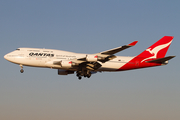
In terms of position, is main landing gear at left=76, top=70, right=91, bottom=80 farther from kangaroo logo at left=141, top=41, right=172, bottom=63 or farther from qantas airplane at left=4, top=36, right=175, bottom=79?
kangaroo logo at left=141, top=41, right=172, bottom=63

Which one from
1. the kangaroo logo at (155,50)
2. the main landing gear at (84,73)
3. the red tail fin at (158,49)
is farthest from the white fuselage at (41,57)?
the kangaroo logo at (155,50)

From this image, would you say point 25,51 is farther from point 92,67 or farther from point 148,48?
point 148,48

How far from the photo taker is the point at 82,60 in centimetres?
4116

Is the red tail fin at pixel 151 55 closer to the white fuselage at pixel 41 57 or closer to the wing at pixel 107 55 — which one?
the white fuselage at pixel 41 57

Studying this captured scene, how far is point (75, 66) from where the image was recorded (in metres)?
42.0

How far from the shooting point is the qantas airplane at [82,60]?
40675 mm

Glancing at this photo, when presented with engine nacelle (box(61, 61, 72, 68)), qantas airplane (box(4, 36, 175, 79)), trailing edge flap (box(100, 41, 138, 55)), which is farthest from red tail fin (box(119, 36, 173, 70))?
engine nacelle (box(61, 61, 72, 68))

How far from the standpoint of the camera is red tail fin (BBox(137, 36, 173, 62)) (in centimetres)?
4631

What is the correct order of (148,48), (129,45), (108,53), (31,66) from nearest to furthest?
1. (129,45)
2. (108,53)
3. (31,66)
4. (148,48)

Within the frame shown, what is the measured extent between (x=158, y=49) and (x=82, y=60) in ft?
48.5

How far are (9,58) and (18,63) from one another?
1.75 m

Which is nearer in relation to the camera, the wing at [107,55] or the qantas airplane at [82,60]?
the wing at [107,55]

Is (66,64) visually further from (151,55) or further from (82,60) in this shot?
(151,55)

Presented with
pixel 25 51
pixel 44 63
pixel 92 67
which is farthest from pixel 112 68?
pixel 25 51
